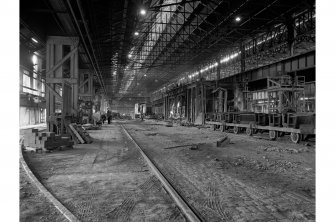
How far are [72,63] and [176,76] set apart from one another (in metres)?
32.0

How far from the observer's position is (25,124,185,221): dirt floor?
313 cm

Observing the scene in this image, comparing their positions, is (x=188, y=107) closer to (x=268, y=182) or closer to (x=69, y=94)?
(x=69, y=94)

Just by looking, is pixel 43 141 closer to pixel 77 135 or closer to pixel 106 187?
pixel 77 135

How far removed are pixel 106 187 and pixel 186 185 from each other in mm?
1448

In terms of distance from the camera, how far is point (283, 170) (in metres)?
5.45

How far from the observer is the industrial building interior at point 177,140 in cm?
343

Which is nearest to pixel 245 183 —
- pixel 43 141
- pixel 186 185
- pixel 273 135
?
pixel 186 185

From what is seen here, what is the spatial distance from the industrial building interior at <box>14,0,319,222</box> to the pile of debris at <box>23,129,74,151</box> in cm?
4

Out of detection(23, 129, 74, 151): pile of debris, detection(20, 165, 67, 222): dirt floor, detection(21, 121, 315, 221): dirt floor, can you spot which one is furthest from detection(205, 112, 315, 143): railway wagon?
detection(20, 165, 67, 222): dirt floor

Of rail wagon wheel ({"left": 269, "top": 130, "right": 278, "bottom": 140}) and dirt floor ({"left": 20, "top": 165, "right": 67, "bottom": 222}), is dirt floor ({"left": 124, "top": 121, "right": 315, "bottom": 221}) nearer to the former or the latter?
dirt floor ({"left": 20, "top": 165, "right": 67, "bottom": 222})

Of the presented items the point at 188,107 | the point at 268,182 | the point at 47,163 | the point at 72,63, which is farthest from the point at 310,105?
the point at 47,163

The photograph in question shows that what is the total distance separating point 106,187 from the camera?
418 cm

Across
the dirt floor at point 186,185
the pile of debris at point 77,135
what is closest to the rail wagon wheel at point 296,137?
the dirt floor at point 186,185

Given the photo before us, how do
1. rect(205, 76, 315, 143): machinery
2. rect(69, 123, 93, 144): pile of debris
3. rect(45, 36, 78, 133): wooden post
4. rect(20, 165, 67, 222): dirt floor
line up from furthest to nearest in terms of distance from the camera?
rect(45, 36, 78, 133): wooden post → rect(205, 76, 315, 143): machinery → rect(69, 123, 93, 144): pile of debris → rect(20, 165, 67, 222): dirt floor
